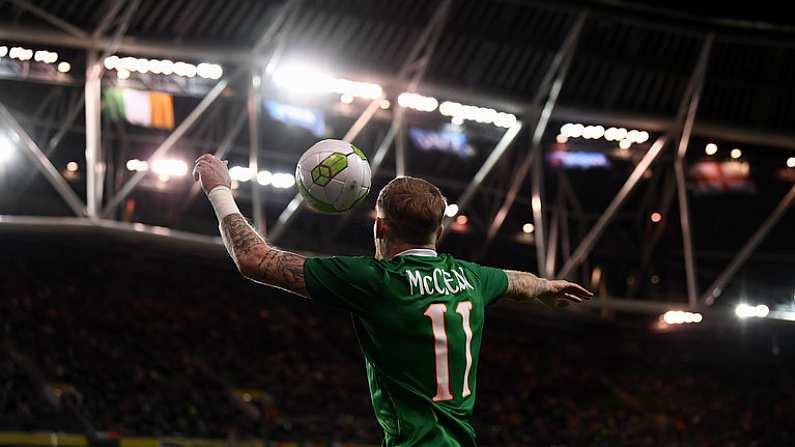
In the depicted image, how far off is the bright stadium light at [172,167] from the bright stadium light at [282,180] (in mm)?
2806

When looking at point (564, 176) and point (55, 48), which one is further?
point (564, 176)

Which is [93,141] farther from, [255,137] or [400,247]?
[400,247]

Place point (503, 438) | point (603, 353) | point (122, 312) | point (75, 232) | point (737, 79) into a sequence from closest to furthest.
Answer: point (75, 232), point (737, 79), point (503, 438), point (122, 312), point (603, 353)

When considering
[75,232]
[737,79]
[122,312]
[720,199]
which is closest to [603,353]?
[720,199]

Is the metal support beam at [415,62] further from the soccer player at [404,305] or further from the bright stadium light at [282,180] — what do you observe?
the soccer player at [404,305]

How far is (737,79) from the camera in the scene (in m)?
22.0

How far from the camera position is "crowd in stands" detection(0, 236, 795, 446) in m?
22.7

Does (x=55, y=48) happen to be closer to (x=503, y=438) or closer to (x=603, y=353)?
(x=503, y=438)

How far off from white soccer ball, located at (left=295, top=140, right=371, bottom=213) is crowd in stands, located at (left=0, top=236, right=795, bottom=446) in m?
16.5

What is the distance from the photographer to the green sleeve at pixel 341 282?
11.2 ft

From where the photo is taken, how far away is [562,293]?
14.2ft

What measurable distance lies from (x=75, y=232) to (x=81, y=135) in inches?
248

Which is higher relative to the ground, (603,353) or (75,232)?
(603,353)

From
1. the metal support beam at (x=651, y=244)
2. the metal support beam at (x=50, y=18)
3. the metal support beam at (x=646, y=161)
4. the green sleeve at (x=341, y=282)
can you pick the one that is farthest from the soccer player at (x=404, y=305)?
the metal support beam at (x=651, y=244)
